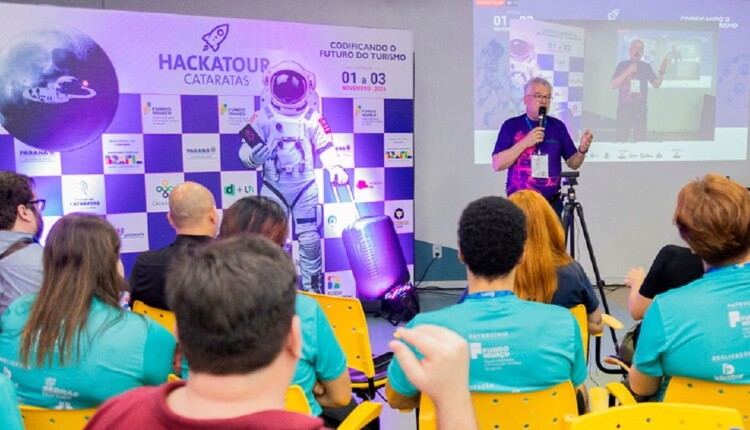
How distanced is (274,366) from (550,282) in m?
1.48

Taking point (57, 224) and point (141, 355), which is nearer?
point (141, 355)

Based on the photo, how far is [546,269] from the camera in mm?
2062

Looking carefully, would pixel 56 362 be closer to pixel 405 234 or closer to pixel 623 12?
pixel 405 234

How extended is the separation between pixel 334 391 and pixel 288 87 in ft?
9.31

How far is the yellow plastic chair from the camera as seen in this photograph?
2.14 meters

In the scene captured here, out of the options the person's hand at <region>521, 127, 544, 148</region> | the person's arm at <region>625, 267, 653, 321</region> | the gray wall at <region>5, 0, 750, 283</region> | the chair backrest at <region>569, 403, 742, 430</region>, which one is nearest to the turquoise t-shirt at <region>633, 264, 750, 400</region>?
the chair backrest at <region>569, 403, 742, 430</region>

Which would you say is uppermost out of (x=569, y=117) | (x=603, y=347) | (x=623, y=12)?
(x=623, y=12)

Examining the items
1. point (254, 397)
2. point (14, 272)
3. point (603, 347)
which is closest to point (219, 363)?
point (254, 397)

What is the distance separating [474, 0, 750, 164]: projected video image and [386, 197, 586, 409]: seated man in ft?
12.6

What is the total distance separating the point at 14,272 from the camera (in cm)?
210

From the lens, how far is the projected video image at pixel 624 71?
17.0ft

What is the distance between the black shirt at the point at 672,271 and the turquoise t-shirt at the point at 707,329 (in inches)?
19.9

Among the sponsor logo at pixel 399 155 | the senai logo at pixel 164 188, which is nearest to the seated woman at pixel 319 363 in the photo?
the senai logo at pixel 164 188

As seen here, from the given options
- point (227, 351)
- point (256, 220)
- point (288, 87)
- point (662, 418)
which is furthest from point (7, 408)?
point (288, 87)
